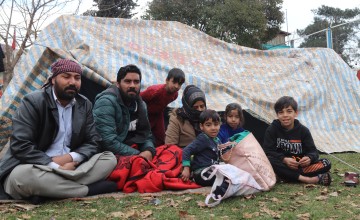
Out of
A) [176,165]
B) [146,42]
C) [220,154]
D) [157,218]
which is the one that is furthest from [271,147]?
A: [146,42]

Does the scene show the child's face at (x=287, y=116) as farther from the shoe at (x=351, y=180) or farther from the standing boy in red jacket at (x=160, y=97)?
the standing boy in red jacket at (x=160, y=97)

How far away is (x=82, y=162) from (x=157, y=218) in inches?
47.2

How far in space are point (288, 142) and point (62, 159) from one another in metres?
2.33

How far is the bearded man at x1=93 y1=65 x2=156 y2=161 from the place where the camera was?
4.39 m

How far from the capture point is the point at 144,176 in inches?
163

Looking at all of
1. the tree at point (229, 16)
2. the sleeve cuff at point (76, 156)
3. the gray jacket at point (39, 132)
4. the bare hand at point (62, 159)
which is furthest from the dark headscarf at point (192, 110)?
the tree at point (229, 16)

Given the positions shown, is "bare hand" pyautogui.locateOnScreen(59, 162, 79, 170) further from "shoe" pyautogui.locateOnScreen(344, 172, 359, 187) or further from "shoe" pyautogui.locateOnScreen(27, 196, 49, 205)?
"shoe" pyautogui.locateOnScreen(344, 172, 359, 187)

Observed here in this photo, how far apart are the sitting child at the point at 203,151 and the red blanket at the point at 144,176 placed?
0.12 metres

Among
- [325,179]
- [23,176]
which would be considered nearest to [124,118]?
[23,176]

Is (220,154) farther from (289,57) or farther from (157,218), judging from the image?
(289,57)

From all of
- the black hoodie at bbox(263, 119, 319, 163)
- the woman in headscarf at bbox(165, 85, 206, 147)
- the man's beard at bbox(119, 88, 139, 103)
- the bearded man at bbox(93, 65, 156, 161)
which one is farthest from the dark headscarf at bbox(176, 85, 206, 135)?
the black hoodie at bbox(263, 119, 319, 163)

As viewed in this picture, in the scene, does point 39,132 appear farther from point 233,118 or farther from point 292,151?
point 292,151

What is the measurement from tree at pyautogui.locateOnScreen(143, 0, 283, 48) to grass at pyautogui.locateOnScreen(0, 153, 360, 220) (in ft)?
61.9

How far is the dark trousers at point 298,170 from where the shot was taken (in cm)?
432
